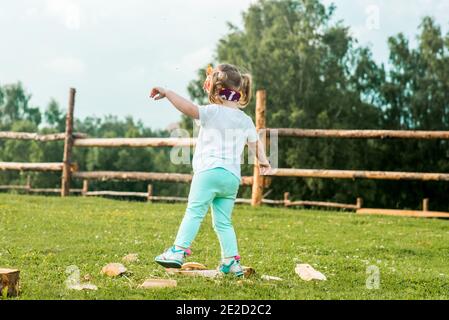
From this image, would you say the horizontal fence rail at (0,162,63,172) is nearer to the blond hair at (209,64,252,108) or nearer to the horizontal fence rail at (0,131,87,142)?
the horizontal fence rail at (0,131,87,142)

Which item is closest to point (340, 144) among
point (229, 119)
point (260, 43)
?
point (260, 43)

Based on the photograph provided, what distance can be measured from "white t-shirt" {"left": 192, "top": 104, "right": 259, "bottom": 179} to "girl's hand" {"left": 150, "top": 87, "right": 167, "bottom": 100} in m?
0.26

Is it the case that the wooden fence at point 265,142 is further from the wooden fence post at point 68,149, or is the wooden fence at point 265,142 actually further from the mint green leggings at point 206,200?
the mint green leggings at point 206,200

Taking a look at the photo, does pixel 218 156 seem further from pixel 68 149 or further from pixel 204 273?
pixel 68 149

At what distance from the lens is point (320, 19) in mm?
30672

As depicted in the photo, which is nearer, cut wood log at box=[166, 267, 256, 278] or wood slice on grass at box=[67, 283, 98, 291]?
wood slice on grass at box=[67, 283, 98, 291]

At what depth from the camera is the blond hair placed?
4.23 m

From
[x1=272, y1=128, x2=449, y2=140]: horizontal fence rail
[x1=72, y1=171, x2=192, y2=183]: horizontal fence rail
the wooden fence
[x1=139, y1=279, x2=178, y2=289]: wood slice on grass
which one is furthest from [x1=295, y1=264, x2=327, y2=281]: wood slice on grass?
[x1=72, y1=171, x2=192, y2=183]: horizontal fence rail

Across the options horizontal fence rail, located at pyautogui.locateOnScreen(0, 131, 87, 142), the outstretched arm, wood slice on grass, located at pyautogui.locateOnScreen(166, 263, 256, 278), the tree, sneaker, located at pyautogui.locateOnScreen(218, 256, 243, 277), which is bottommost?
wood slice on grass, located at pyautogui.locateOnScreen(166, 263, 256, 278)

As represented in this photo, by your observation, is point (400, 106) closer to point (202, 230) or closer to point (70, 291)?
point (202, 230)

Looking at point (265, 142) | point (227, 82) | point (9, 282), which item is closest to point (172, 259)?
point (9, 282)

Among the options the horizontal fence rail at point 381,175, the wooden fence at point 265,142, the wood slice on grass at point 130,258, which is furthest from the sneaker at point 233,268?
the horizontal fence rail at point 381,175

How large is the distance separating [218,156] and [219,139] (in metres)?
0.11

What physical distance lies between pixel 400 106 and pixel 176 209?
22479 mm
